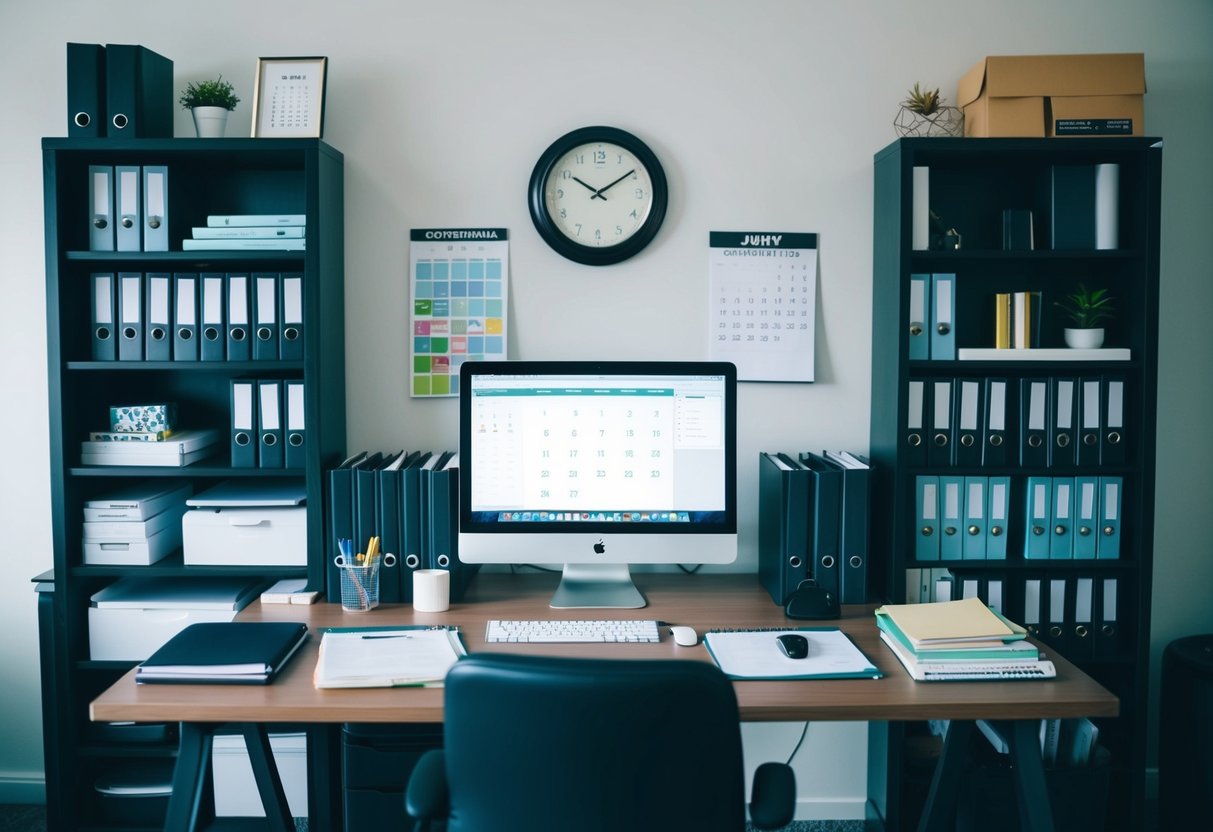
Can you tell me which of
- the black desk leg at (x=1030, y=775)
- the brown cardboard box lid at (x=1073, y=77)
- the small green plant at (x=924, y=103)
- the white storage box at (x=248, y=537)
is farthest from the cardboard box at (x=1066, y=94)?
the white storage box at (x=248, y=537)

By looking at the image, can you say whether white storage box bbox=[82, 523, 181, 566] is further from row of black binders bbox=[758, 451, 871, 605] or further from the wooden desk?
row of black binders bbox=[758, 451, 871, 605]

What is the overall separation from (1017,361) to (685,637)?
1.19m

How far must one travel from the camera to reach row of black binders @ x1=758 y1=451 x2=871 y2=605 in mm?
2211

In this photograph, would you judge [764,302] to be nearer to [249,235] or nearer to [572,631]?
[572,631]

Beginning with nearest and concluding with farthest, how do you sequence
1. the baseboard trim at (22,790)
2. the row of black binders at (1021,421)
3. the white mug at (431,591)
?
the white mug at (431,591), the row of black binders at (1021,421), the baseboard trim at (22,790)

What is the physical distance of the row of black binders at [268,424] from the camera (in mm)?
2312

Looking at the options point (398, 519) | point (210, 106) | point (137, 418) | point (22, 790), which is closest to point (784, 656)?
point (398, 519)

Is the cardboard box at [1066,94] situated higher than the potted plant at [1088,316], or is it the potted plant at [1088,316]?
the cardboard box at [1066,94]

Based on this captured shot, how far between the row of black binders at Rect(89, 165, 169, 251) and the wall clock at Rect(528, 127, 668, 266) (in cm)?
98

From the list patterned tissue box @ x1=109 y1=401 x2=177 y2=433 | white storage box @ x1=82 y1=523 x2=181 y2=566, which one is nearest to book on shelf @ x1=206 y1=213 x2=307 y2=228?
patterned tissue box @ x1=109 y1=401 x2=177 y2=433

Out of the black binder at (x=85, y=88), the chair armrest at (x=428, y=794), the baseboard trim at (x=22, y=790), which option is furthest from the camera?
the baseboard trim at (x=22, y=790)

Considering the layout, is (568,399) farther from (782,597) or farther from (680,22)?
(680,22)

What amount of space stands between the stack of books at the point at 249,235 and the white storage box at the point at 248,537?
698 mm

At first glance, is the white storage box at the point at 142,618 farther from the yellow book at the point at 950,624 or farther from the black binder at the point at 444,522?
the yellow book at the point at 950,624
